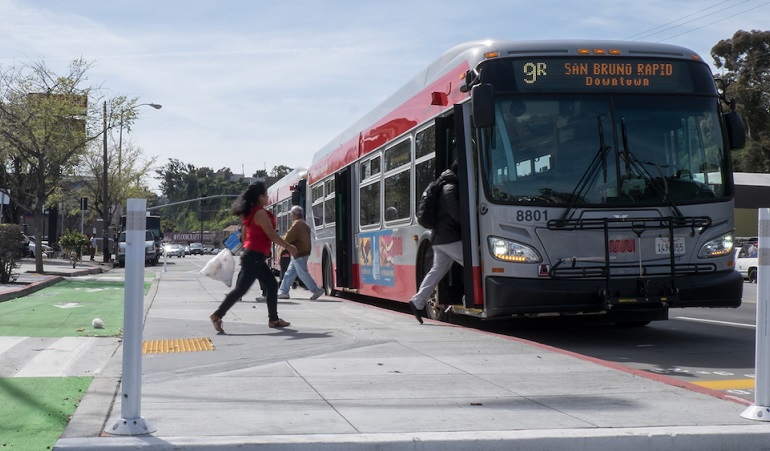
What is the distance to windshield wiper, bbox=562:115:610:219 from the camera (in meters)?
9.47

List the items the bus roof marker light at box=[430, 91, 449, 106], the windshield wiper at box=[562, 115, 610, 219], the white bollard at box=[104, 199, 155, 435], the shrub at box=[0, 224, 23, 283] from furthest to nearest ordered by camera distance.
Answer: the shrub at box=[0, 224, 23, 283]
the bus roof marker light at box=[430, 91, 449, 106]
the windshield wiper at box=[562, 115, 610, 219]
the white bollard at box=[104, 199, 155, 435]

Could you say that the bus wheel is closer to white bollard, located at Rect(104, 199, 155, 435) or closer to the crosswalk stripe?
the crosswalk stripe

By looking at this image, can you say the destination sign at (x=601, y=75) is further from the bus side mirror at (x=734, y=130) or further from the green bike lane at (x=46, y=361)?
the green bike lane at (x=46, y=361)

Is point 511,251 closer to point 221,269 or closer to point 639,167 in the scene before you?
point 639,167

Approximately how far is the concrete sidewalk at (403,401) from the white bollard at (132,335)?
6cm

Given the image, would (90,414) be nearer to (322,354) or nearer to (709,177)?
(322,354)

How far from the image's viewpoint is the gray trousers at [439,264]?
10.6 meters

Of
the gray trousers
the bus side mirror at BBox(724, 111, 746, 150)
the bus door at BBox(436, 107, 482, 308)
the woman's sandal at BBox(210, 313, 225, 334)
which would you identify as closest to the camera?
the bus door at BBox(436, 107, 482, 308)

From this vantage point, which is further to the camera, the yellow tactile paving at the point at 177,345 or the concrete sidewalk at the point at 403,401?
the yellow tactile paving at the point at 177,345

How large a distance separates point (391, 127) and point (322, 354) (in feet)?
20.0

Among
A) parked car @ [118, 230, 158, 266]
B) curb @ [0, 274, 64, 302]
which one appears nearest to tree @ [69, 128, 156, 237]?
parked car @ [118, 230, 158, 266]

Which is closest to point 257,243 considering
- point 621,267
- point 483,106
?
point 483,106

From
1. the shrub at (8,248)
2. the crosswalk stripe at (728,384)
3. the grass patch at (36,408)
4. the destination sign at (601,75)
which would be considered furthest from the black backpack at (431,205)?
the shrub at (8,248)

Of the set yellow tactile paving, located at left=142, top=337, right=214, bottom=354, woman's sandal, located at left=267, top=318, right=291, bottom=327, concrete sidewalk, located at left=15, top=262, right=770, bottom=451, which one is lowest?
concrete sidewalk, located at left=15, top=262, right=770, bottom=451
